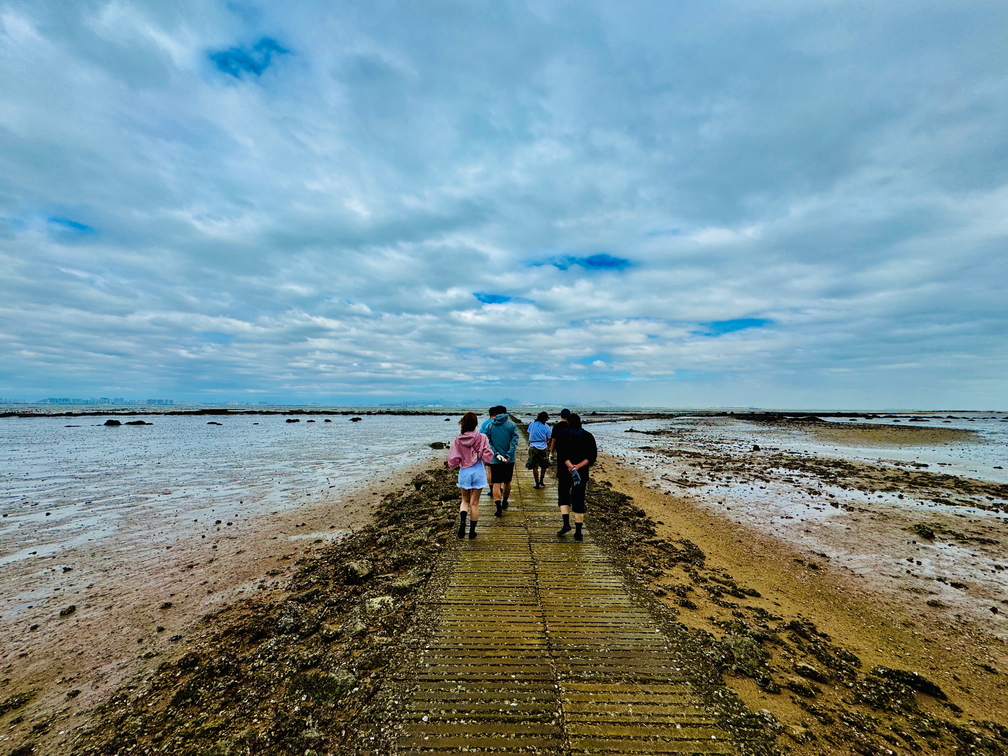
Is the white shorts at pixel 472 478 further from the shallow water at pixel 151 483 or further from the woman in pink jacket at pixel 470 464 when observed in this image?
the shallow water at pixel 151 483

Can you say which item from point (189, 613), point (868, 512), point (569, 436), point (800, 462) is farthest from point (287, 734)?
point (800, 462)

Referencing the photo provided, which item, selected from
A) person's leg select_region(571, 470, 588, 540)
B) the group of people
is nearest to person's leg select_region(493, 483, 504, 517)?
the group of people

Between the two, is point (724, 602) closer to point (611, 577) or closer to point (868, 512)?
point (611, 577)

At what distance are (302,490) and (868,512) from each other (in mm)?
20215

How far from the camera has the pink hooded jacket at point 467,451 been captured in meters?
8.01

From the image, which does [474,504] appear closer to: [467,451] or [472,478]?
[472,478]

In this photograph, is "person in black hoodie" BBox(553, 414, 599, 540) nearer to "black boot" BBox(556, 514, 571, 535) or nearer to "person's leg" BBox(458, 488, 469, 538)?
"black boot" BBox(556, 514, 571, 535)

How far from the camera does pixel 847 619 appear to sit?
665 centimetres

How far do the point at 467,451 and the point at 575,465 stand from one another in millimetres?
2244

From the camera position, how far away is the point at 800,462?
22.8m

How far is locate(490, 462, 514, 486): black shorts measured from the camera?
9.17m

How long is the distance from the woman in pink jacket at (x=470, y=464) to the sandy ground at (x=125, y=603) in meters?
3.81

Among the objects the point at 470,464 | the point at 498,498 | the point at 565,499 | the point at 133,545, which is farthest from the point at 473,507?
the point at 133,545

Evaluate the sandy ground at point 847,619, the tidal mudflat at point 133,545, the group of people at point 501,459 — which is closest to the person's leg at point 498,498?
the group of people at point 501,459
